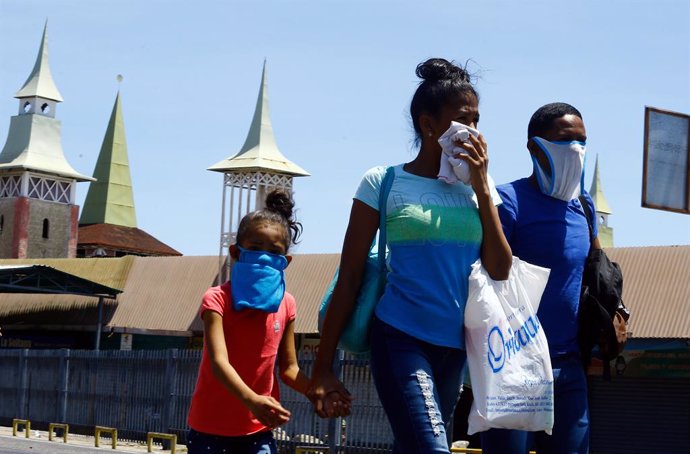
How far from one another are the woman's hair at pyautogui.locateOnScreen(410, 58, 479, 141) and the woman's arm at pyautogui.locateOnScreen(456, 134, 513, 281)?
245mm

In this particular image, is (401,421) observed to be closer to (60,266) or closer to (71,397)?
(71,397)

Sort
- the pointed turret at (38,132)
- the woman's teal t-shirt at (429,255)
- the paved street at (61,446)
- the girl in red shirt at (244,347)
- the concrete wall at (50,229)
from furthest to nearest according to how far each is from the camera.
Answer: the concrete wall at (50,229) → the pointed turret at (38,132) → the paved street at (61,446) → the girl in red shirt at (244,347) → the woman's teal t-shirt at (429,255)

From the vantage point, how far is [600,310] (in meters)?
5.36

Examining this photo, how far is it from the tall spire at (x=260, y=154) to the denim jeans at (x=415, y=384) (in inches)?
1997

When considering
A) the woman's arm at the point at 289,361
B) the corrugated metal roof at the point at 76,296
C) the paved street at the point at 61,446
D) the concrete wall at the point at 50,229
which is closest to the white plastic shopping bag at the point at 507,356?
the woman's arm at the point at 289,361

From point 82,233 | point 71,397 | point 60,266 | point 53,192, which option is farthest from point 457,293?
point 82,233

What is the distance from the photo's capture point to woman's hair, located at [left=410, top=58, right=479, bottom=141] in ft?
16.0

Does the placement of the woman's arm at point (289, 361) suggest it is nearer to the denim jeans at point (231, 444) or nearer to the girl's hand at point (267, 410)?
the denim jeans at point (231, 444)

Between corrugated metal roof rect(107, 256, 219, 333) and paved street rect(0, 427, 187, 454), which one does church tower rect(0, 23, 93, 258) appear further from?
paved street rect(0, 427, 187, 454)

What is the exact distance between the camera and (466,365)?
15.7 feet

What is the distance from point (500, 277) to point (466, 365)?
0.32m

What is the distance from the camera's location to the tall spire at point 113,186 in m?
109

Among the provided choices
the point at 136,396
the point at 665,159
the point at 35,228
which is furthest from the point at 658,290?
the point at 35,228

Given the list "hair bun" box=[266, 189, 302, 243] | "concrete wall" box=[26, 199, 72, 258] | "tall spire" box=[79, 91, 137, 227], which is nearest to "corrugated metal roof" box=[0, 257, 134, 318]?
"hair bun" box=[266, 189, 302, 243]
